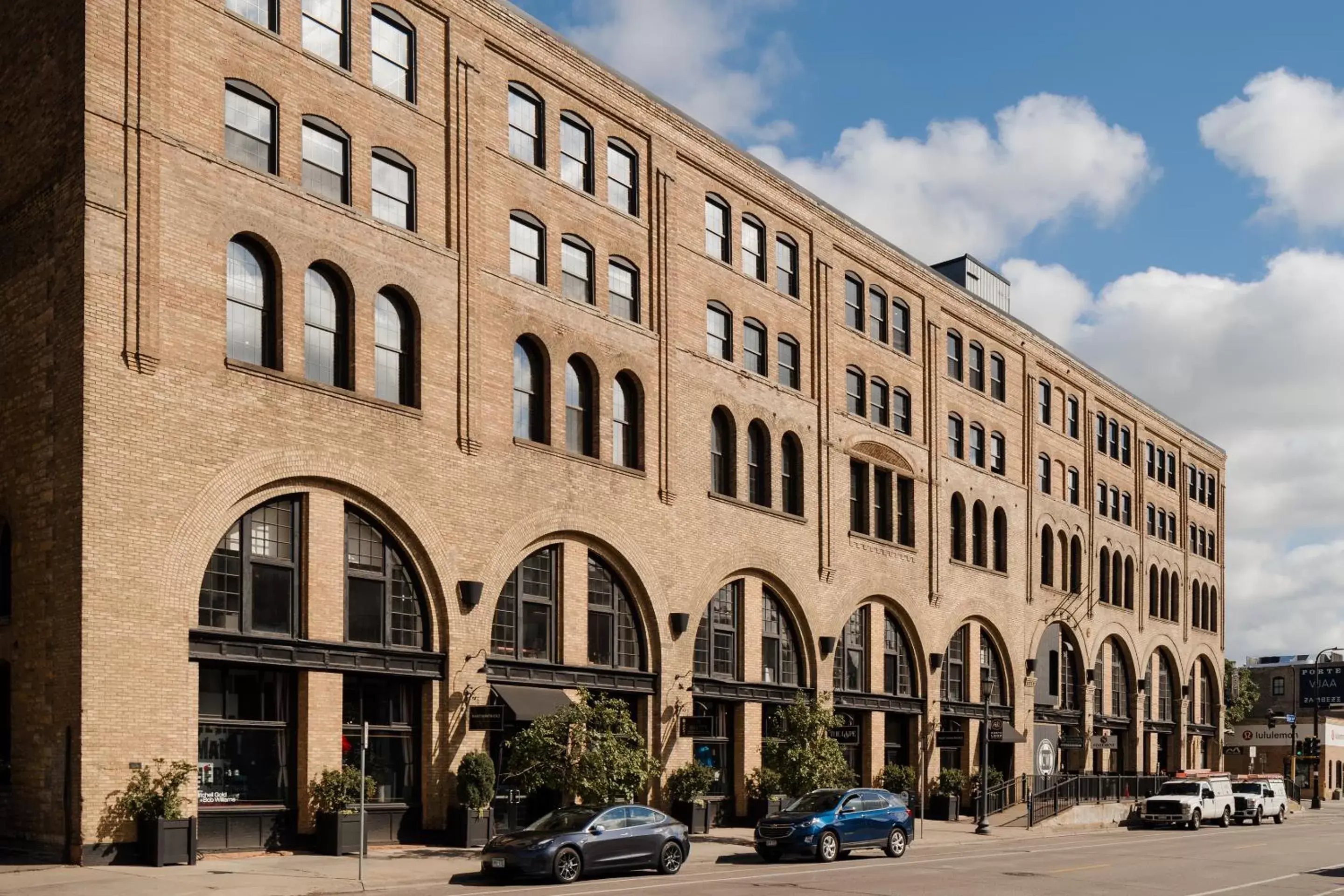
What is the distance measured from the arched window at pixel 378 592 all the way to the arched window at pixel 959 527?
88.0 ft

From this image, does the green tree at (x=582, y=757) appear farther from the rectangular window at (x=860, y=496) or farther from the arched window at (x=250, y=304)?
the rectangular window at (x=860, y=496)

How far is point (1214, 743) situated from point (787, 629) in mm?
44936

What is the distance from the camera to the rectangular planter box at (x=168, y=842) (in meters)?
25.2

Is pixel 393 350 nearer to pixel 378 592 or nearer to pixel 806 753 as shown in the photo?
pixel 378 592

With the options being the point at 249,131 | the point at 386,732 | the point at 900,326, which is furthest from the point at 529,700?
the point at 900,326

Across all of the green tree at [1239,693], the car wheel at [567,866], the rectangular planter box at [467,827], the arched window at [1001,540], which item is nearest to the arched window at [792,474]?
the arched window at [1001,540]

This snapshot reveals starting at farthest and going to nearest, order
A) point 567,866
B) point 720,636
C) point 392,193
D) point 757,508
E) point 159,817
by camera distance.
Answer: point 757,508, point 720,636, point 392,193, point 567,866, point 159,817

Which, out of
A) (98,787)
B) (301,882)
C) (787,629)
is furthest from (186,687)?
(787,629)

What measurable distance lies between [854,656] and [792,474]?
21.4 ft

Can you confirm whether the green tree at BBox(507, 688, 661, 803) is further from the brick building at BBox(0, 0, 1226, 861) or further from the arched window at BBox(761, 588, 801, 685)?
the arched window at BBox(761, 588, 801, 685)

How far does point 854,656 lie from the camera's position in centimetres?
4762

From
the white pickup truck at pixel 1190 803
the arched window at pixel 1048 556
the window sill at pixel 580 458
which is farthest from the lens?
the arched window at pixel 1048 556

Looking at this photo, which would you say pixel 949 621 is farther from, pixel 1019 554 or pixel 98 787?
pixel 98 787

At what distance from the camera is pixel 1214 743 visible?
80.2 meters
